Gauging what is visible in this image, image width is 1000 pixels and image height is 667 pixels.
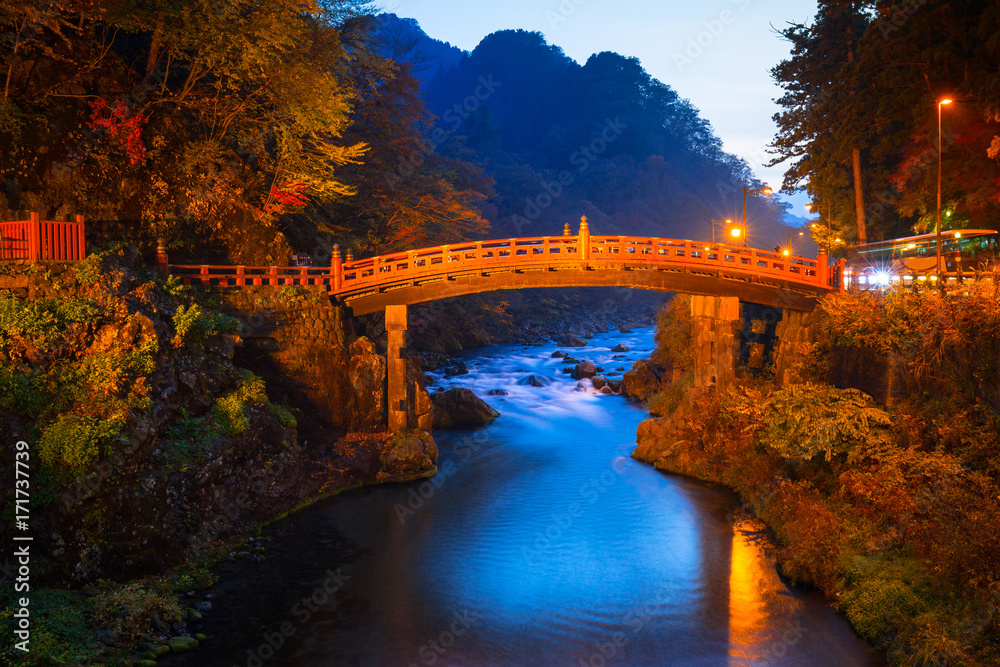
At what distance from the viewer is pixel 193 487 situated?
614 inches

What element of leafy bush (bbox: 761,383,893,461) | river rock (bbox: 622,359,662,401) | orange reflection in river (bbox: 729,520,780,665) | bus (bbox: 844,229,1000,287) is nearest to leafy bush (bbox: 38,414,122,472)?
orange reflection in river (bbox: 729,520,780,665)

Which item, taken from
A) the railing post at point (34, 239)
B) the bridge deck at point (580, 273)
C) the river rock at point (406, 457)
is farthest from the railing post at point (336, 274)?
the railing post at point (34, 239)

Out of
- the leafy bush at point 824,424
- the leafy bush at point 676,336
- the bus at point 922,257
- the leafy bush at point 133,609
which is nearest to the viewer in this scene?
the leafy bush at point 133,609

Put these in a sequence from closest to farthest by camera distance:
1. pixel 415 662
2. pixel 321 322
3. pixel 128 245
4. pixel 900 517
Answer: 1. pixel 415 662
2. pixel 900 517
3. pixel 128 245
4. pixel 321 322

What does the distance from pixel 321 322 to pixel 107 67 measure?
450 inches

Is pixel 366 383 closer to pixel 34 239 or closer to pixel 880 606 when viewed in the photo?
pixel 34 239

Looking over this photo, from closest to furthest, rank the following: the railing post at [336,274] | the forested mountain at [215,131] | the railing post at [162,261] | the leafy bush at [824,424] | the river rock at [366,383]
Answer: the leafy bush at [824,424]
the railing post at [162,261]
the forested mountain at [215,131]
the river rock at [366,383]
the railing post at [336,274]

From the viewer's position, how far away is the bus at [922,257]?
2156 centimetres

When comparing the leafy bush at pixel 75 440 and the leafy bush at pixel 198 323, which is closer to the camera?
the leafy bush at pixel 75 440

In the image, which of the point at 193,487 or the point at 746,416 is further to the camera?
the point at 746,416

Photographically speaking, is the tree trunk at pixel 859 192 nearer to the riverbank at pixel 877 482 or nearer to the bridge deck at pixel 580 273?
the bridge deck at pixel 580 273

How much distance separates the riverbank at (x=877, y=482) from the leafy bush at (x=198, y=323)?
14938mm

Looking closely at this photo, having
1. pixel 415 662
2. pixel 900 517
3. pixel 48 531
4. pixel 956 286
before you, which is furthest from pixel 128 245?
pixel 956 286

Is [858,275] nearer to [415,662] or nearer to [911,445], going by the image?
[911,445]
